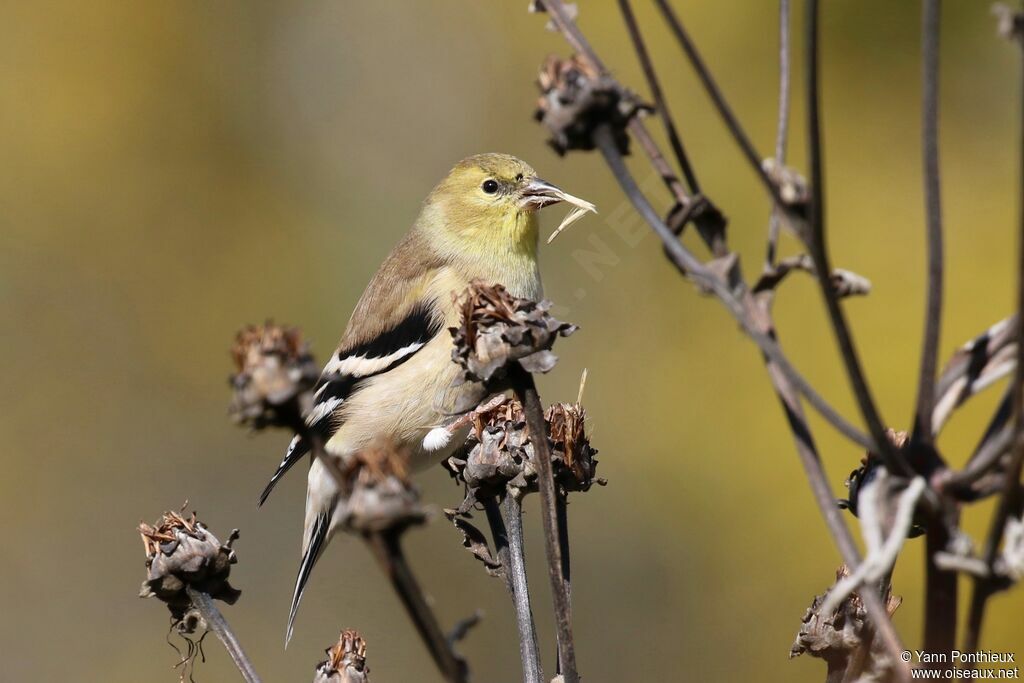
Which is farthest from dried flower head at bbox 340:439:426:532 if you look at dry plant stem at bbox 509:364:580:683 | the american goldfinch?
the american goldfinch

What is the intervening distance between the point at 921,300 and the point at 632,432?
4.73 ft

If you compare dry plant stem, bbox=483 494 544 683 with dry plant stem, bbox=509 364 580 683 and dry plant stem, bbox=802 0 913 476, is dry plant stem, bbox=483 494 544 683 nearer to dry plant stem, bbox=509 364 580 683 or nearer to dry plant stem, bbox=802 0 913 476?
dry plant stem, bbox=509 364 580 683

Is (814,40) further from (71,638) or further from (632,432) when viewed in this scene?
(71,638)

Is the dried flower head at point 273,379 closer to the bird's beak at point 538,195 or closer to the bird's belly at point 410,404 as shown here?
the bird's belly at point 410,404

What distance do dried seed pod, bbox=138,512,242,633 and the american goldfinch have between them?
1.65 m

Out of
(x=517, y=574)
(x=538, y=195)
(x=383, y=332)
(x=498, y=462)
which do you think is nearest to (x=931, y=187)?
(x=517, y=574)

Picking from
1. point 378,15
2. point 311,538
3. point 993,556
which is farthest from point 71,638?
point 993,556

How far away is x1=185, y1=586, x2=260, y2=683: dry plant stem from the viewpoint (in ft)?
4.28

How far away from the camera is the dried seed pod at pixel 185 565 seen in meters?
1.65

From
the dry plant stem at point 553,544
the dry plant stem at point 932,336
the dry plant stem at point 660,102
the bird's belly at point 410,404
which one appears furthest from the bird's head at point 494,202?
the dry plant stem at point 932,336

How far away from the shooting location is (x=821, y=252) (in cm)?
85

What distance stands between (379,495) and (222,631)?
70cm

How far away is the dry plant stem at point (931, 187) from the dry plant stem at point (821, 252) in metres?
0.07

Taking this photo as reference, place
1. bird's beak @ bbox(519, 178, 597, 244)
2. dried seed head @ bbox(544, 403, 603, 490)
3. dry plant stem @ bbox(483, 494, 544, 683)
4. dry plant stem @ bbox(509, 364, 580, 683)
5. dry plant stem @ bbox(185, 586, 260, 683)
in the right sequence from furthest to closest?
bird's beak @ bbox(519, 178, 597, 244), dried seed head @ bbox(544, 403, 603, 490), dry plant stem @ bbox(483, 494, 544, 683), dry plant stem @ bbox(185, 586, 260, 683), dry plant stem @ bbox(509, 364, 580, 683)
